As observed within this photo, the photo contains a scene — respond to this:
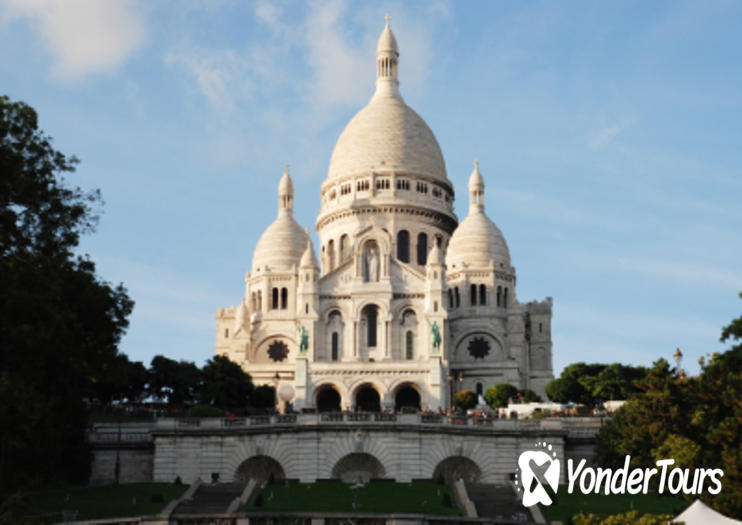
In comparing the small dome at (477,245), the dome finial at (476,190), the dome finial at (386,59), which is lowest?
the small dome at (477,245)

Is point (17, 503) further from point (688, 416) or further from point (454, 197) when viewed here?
point (454, 197)

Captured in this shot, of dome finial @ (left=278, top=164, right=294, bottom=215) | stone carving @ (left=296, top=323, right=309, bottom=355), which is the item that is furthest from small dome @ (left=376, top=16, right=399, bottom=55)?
stone carving @ (left=296, top=323, right=309, bottom=355)

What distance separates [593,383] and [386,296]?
954 inches

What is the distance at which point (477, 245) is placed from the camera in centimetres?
10194

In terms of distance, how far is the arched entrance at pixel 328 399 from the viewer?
Answer: 90.6 m

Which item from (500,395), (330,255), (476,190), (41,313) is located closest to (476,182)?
(476,190)

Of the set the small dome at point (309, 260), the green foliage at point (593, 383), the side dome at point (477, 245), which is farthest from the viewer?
the side dome at point (477, 245)

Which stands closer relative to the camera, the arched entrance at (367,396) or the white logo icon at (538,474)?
the white logo icon at (538,474)

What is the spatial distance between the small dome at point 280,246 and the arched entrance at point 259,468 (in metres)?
53.9

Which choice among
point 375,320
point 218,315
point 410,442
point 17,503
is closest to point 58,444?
point 17,503

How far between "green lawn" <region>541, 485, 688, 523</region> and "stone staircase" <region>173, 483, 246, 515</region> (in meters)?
12.0

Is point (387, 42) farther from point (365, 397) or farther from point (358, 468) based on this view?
point (358, 468)

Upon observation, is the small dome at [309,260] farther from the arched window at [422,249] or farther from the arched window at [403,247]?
the arched window at [422,249]

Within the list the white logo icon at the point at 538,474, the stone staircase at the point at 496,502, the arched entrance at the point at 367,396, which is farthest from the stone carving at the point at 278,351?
the stone staircase at the point at 496,502
